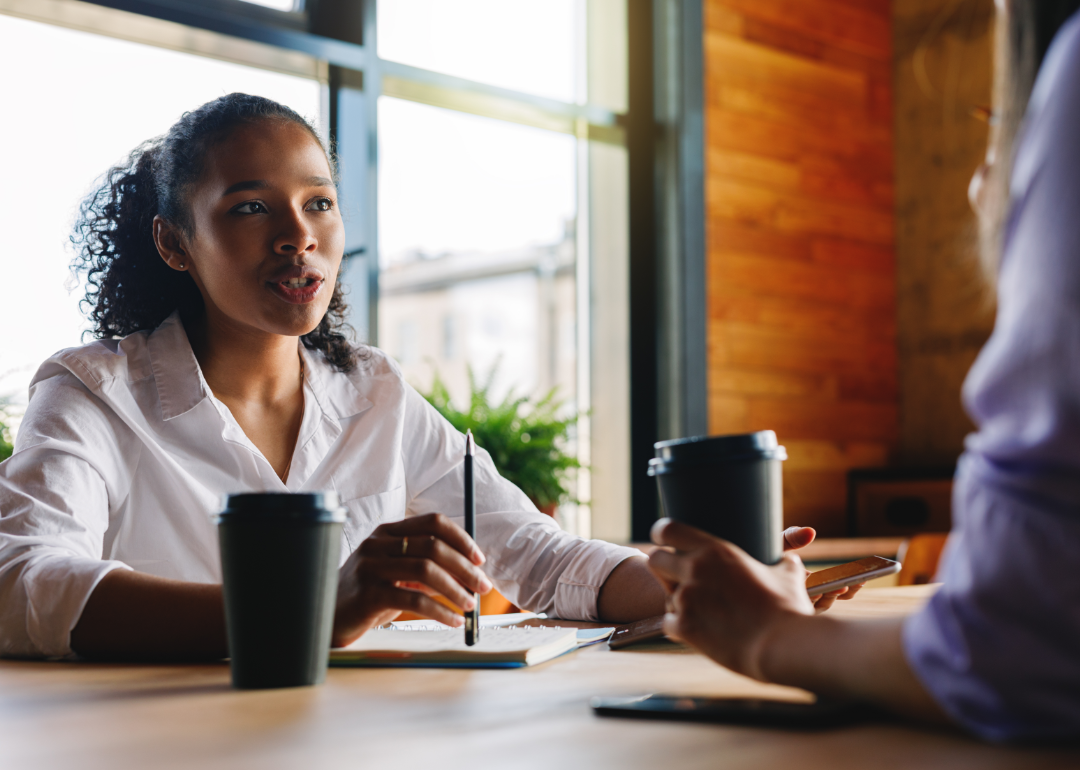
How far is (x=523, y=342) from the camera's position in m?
3.75

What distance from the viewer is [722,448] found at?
767mm

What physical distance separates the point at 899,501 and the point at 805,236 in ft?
3.52

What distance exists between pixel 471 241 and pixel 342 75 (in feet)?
2.33

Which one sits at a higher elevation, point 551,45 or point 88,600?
point 551,45

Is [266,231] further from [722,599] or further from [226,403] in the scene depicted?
[722,599]

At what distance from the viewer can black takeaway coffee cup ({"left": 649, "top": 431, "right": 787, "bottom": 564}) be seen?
771mm

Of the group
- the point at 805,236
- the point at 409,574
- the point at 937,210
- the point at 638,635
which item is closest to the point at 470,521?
the point at 409,574

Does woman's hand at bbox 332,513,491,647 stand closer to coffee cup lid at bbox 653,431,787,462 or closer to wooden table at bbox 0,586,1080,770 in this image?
wooden table at bbox 0,586,1080,770

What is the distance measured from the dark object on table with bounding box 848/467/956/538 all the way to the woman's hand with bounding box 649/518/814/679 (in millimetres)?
3181

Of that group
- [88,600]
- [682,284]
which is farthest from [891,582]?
[88,600]

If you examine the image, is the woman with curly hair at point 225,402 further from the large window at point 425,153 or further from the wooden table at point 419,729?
the large window at point 425,153

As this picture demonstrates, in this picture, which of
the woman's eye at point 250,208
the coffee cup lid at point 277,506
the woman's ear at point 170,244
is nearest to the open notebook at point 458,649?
the coffee cup lid at point 277,506

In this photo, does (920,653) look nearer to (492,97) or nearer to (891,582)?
(891,582)

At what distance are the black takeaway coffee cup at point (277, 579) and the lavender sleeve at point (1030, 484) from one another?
0.42 meters
